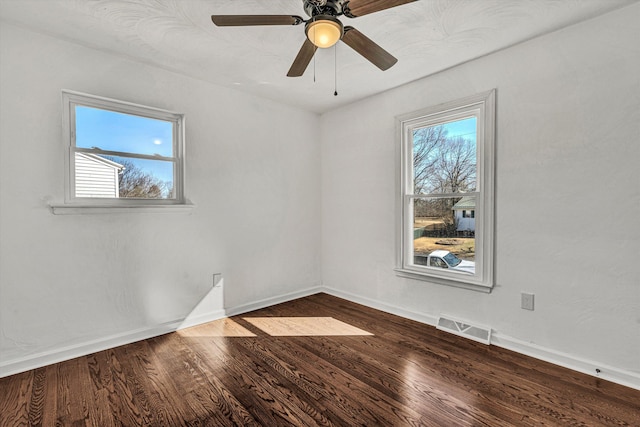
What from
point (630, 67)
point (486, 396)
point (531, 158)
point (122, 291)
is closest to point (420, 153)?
point (531, 158)

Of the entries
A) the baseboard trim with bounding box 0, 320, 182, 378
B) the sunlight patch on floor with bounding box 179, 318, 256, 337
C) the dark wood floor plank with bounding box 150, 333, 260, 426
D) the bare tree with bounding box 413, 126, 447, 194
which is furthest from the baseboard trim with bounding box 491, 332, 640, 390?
the baseboard trim with bounding box 0, 320, 182, 378

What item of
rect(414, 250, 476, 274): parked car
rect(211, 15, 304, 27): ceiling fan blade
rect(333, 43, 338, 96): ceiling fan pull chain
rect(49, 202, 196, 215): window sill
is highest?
rect(333, 43, 338, 96): ceiling fan pull chain

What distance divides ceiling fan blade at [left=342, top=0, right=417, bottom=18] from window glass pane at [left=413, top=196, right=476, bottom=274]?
75.0 inches

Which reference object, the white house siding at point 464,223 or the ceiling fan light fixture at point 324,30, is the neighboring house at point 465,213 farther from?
the ceiling fan light fixture at point 324,30

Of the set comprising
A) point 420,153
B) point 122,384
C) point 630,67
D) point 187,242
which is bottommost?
point 122,384

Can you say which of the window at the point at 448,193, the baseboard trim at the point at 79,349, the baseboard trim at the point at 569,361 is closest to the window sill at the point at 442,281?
the window at the point at 448,193

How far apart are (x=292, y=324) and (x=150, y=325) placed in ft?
4.35

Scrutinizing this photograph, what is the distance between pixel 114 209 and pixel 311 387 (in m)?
2.16

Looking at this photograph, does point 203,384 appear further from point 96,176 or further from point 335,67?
point 335,67

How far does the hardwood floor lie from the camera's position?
1.74 m

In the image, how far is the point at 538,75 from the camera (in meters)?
2.37

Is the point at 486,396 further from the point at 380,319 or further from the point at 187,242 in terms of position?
the point at 187,242

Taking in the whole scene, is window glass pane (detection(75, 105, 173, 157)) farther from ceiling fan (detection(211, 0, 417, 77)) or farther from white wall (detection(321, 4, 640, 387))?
white wall (detection(321, 4, 640, 387))

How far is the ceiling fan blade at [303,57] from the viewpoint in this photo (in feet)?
5.98
